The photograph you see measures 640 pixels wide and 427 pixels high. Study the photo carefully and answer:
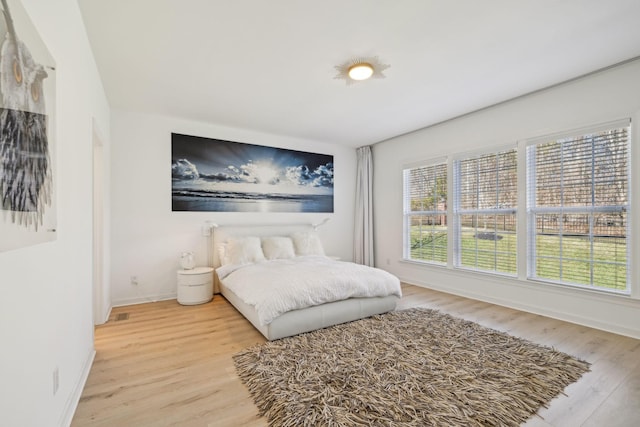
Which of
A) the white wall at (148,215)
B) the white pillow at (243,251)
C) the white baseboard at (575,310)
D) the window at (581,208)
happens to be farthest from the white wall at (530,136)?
the white wall at (148,215)

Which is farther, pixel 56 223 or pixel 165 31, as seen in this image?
pixel 165 31

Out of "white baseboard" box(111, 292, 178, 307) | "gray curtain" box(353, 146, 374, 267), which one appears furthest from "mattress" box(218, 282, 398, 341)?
"gray curtain" box(353, 146, 374, 267)

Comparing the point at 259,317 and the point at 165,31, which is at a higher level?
the point at 165,31

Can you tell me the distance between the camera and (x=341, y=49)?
251 cm

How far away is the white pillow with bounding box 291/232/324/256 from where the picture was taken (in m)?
4.59

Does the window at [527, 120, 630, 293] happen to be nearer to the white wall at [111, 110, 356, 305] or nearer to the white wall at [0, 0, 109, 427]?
the white wall at [111, 110, 356, 305]

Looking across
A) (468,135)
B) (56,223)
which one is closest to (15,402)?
(56,223)

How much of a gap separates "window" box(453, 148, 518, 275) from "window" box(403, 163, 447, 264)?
9.2 inches

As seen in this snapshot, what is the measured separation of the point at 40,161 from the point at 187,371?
5.60 feet

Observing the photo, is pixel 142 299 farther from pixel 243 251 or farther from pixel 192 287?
pixel 243 251

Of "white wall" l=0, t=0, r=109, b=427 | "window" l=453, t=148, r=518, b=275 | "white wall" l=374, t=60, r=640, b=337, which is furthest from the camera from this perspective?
"window" l=453, t=148, r=518, b=275

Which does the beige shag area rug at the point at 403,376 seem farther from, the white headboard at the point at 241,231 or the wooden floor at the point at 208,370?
the white headboard at the point at 241,231

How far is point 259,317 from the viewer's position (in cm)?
265

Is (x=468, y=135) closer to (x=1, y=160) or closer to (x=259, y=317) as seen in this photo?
(x=259, y=317)
